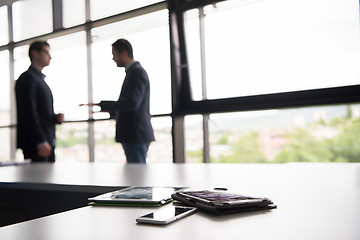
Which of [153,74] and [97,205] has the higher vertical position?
[153,74]

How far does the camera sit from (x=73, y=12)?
4.54 meters

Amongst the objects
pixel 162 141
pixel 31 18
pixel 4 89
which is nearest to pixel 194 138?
pixel 162 141

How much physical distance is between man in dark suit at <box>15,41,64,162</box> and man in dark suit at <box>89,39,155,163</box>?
46 cm

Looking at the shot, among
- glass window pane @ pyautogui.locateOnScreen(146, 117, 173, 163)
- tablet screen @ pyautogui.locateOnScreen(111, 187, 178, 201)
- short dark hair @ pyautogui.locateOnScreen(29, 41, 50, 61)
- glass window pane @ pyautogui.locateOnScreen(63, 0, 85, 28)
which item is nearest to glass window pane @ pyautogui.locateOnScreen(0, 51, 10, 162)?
glass window pane @ pyautogui.locateOnScreen(63, 0, 85, 28)

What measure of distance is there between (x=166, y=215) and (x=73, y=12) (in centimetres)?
434

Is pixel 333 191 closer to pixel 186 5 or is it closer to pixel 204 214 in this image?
pixel 204 214

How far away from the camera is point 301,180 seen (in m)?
1.17

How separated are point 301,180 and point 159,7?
2961 millimetres

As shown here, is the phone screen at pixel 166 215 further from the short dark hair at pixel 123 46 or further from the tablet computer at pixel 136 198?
the short dark hair at pixel 123 46

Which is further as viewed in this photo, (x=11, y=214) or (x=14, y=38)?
(x=14, y=38)

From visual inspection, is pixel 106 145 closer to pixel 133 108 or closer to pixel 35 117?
pixel 35 117

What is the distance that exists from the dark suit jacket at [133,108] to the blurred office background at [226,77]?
842 millimetres

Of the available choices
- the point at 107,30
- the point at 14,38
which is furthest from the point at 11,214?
the point at 14,38

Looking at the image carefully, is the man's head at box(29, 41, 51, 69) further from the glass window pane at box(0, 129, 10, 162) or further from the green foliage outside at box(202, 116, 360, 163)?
the glass window pane at box(0, 129, 10, 162)
